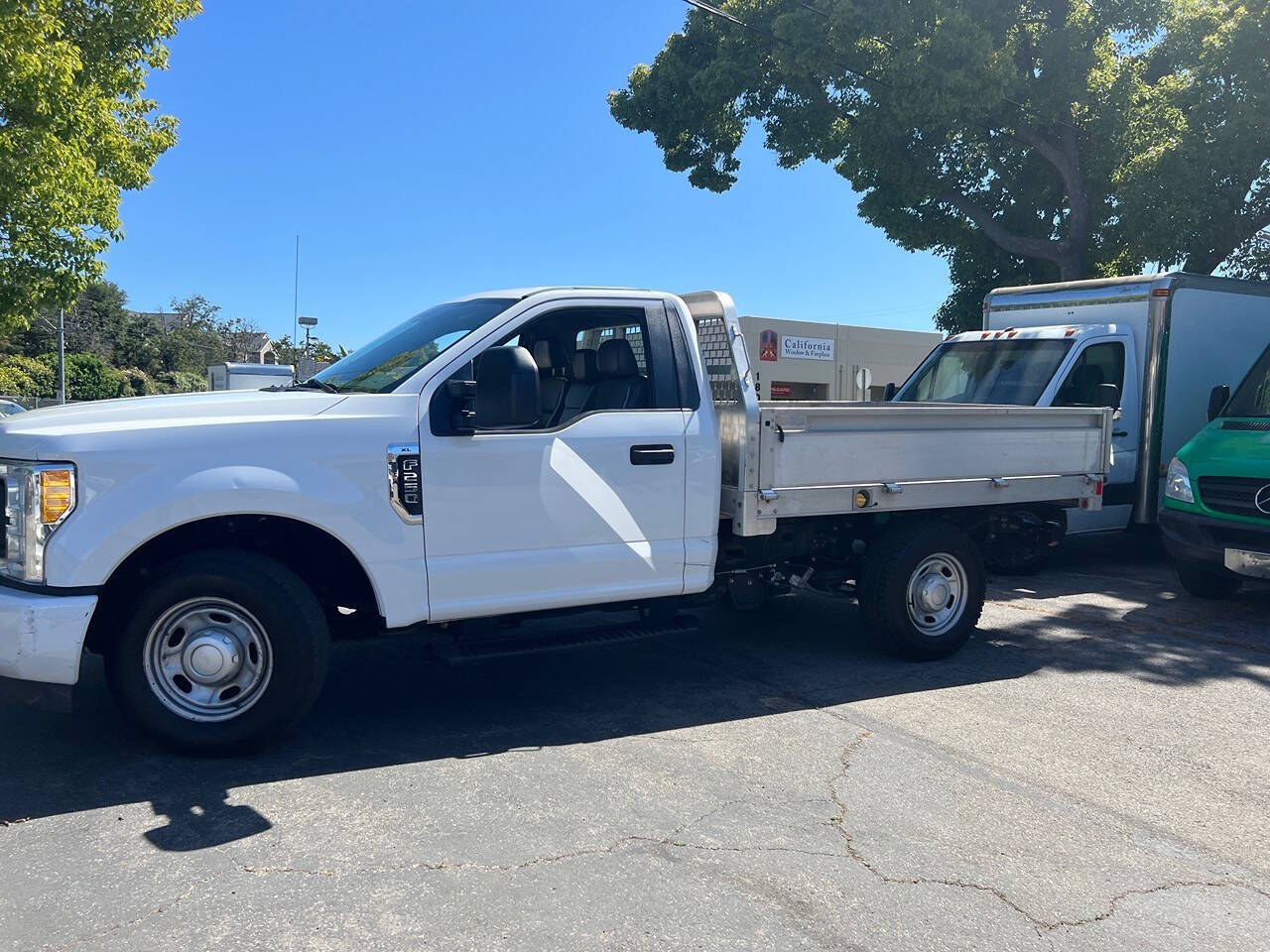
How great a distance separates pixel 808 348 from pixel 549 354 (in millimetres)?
21430

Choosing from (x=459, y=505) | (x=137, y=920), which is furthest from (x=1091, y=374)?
(x=137, y=920)

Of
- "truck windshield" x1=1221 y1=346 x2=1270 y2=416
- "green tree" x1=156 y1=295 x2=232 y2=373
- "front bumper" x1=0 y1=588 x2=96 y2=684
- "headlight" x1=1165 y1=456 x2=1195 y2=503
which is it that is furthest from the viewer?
"green tree" x1=156 y1=295 x2=232 y2=373

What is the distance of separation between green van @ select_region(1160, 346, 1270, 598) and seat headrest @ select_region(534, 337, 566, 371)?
522cm

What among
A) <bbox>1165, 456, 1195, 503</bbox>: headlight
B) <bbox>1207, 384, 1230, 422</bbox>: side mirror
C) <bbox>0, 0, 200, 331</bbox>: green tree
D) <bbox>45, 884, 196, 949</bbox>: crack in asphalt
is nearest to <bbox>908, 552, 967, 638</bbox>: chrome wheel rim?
<bbox>1165, 456, 1195, 503</bbox>: headlight

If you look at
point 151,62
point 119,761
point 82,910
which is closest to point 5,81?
point 151,62

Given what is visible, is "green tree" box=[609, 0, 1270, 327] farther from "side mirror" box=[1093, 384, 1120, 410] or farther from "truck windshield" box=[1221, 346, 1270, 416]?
"side mirror" box=[1093, 384, 1120, 410]

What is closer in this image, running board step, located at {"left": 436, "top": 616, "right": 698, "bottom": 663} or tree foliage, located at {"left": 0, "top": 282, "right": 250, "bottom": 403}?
running board step, located at {"left": 436, "top": 616, "right": 698, "bottom": 663}

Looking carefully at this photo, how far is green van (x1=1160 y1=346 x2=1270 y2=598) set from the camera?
7.34 meters

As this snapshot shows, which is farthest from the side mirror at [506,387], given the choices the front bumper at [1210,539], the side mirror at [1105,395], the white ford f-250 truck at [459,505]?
the side mirror at [1105,395]

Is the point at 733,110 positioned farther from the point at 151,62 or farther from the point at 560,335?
the point at 560,335

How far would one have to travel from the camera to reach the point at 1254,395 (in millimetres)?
8336

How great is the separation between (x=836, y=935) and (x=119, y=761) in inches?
122

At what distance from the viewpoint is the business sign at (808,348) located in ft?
84.6

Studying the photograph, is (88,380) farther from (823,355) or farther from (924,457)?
(924,457)
